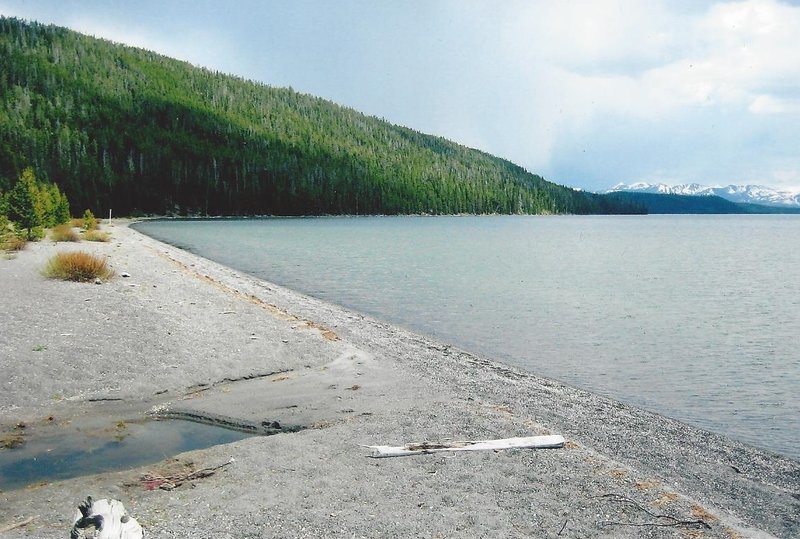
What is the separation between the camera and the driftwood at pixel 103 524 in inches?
213

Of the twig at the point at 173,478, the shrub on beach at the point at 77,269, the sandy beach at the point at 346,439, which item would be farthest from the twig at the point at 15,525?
the shrub on beach at the point at 77,269

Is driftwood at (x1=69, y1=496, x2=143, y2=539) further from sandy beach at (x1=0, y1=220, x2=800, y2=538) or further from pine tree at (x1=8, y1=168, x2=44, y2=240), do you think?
pine tree at (x1=8, y1=168, x2=44, y2=240)

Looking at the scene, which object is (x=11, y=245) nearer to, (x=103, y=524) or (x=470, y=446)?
(x=470, y=446)

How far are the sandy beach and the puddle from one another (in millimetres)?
263

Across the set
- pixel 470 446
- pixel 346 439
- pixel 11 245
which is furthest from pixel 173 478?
pixel 11 245

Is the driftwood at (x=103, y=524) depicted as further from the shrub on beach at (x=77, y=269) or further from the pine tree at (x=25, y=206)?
the pine tree at (x=25, y=206)

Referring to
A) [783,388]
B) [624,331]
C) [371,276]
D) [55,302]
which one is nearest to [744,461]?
[783,388]

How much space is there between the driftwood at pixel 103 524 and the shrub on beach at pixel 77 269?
19161 millimetres

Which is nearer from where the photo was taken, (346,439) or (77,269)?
(346,439)

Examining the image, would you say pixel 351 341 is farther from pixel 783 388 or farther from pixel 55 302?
pixel 783 388

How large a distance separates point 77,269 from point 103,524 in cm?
1979

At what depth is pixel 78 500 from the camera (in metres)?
7.08

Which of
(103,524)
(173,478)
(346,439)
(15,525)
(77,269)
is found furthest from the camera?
(77,269)

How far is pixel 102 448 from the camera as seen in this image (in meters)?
8.98
